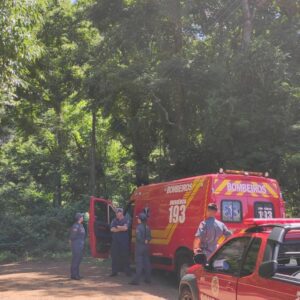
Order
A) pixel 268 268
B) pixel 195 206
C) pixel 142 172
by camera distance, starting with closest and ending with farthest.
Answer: pixel 268 268, pixel 195 206, pixel 142 172

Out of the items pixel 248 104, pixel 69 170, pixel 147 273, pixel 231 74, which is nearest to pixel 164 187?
pixel 147 273

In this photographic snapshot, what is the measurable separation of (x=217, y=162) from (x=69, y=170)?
13.0 meters

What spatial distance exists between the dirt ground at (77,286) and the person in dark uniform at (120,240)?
44 centimetres

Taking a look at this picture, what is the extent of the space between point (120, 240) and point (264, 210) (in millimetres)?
3909

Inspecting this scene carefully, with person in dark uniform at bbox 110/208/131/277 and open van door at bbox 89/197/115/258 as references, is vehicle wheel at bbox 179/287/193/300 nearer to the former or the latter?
person in dark uniform at bbox 110/208/131/277

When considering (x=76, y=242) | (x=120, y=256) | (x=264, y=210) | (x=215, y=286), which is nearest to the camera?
(x=215, y=286)

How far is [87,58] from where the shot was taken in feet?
76.5

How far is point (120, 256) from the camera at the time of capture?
13.1 metres

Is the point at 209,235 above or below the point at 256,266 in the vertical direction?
above

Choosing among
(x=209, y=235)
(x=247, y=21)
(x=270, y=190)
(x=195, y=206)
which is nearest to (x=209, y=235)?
(x=209, y=235)

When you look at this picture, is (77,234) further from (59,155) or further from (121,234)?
(59,155)

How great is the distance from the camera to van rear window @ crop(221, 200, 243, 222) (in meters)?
10.4

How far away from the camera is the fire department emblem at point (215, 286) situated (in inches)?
234

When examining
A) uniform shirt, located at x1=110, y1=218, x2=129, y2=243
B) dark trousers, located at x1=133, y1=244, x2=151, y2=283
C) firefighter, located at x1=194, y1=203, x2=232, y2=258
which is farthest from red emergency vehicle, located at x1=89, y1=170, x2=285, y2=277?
firefighter, located at x1=194, y1=203, x2=232, y2=258
